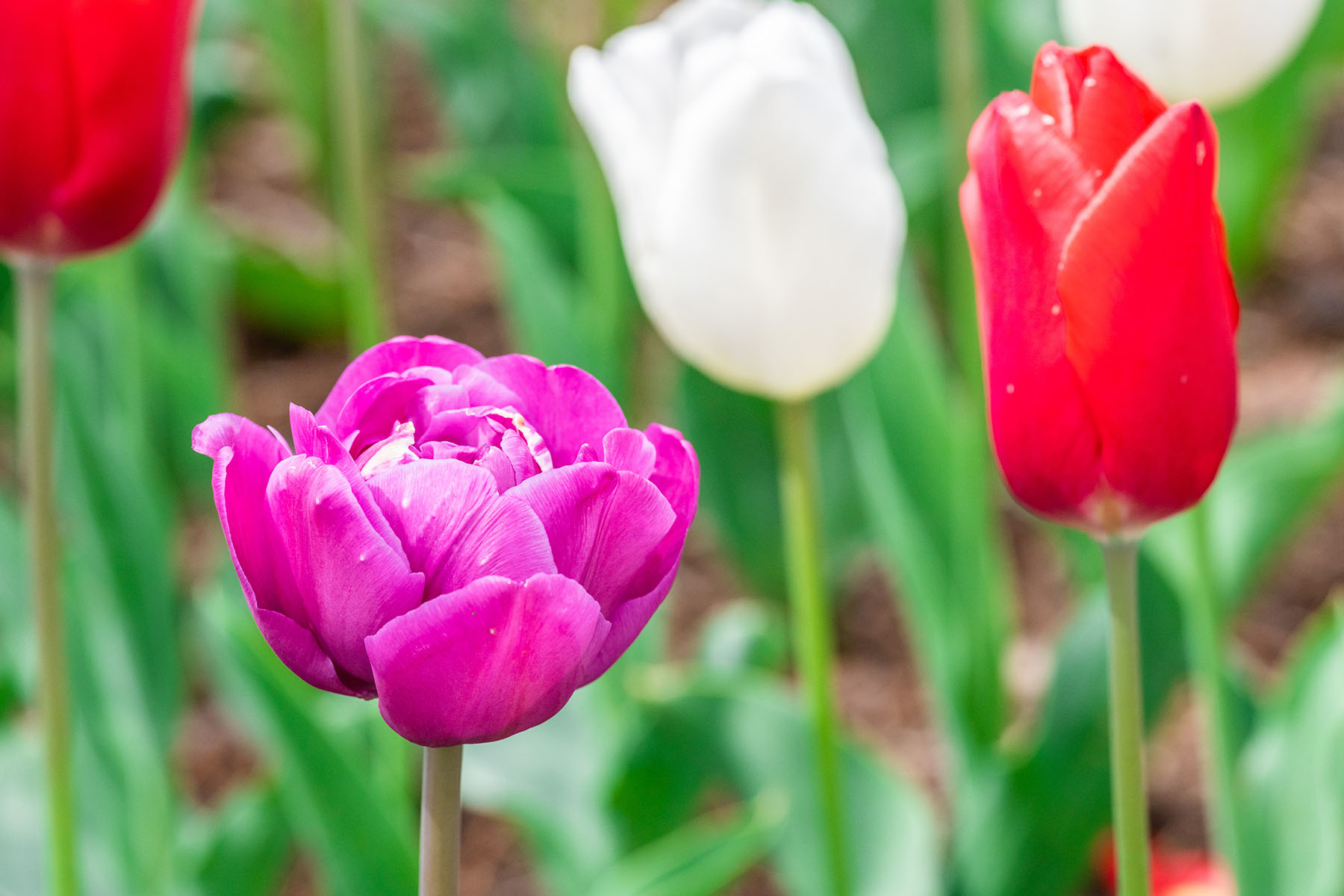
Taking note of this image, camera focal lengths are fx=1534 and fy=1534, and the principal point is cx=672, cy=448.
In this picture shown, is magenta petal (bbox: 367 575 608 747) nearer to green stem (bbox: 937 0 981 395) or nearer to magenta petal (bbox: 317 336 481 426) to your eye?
magenta petal (bbox: 317 336 481 426)

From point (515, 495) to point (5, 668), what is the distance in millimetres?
746

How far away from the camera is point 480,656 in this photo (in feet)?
0.96

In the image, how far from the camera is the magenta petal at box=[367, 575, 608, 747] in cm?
29

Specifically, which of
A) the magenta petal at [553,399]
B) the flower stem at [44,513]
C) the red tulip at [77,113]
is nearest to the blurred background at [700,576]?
the flower stem at [44,513]

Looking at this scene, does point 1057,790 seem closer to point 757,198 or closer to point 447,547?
point 757,198

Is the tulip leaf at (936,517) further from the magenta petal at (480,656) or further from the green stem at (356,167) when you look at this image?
the magenta petal at (480,656)

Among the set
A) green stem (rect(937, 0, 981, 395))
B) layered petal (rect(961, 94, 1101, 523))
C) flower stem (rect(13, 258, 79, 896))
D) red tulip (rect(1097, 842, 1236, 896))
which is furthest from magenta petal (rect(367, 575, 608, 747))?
red tulip (rect(1097, 842, 1236, 896))

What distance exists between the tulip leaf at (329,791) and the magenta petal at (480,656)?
36 cm

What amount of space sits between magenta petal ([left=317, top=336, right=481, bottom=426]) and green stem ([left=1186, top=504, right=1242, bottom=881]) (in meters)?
0.36

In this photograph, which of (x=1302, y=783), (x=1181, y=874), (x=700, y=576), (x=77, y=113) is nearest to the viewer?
(x=77, y=113)

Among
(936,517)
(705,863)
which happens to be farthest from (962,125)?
(705,863)

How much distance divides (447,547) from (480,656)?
0.02m

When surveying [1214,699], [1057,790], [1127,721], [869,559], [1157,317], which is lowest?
[869,559]

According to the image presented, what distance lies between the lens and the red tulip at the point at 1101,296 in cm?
36
